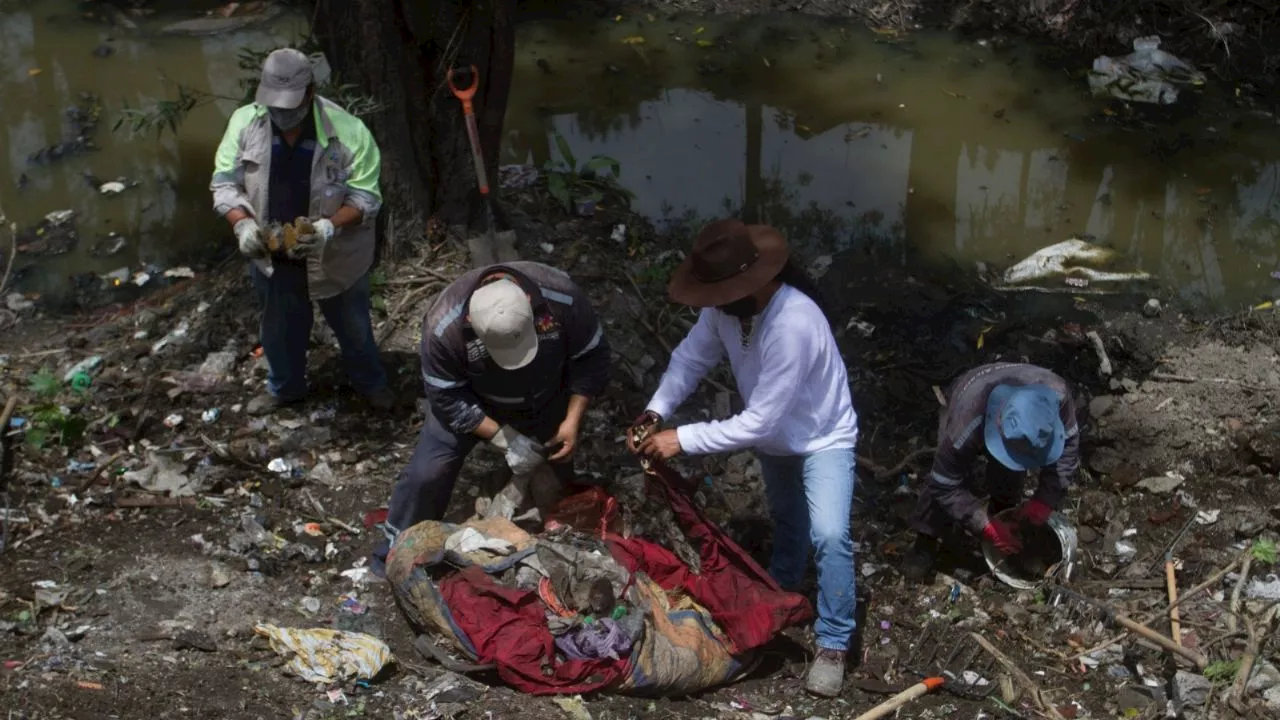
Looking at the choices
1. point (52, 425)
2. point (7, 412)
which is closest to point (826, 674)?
point (52, 425)

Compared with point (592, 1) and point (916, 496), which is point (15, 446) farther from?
point (592, 1)

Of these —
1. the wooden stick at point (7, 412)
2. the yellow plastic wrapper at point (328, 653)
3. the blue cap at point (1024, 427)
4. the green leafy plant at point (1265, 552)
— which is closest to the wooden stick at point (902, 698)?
the blue cap at point (1024, 427)

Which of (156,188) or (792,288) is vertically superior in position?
(792,288)

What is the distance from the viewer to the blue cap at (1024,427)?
15.0ft

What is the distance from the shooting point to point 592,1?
11688 millimetres

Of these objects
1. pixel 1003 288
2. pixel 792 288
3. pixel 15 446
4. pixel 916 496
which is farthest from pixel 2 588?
pixel 1003 288

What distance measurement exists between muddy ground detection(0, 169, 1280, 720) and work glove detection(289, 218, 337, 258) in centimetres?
109

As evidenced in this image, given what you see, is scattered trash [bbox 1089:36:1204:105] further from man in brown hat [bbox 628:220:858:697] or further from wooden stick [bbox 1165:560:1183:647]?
man in brown hat [bbox 628:220:858:697]

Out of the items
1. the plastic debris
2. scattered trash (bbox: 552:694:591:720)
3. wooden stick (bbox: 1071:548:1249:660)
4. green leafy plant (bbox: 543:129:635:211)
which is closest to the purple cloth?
scattered trash (bbox: 552:694:591:720)

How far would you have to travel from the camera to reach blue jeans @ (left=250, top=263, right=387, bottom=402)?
574cm

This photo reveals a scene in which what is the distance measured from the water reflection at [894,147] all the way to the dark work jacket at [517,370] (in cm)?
373

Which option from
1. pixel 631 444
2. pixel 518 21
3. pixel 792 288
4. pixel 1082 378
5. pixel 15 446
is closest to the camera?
pixel 792 288

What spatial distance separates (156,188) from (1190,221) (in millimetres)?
7605

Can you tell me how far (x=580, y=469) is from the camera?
584 cm
